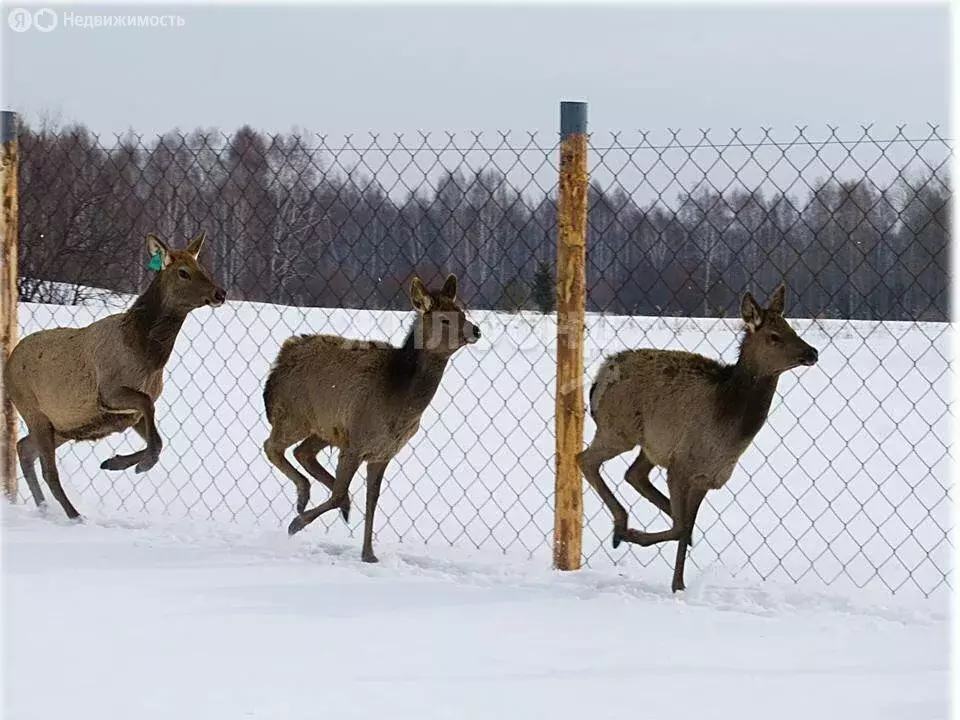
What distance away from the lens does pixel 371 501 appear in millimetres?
5379

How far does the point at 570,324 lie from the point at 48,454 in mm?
2895

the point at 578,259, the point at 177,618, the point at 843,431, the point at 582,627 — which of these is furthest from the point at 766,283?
the point at 177,618

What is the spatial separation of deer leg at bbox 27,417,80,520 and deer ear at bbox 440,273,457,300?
2254mm

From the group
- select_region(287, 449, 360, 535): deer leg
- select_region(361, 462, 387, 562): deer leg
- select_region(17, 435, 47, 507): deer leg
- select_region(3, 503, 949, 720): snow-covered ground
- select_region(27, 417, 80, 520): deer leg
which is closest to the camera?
select_region(3, 503, 949, 720): snow-covered ground

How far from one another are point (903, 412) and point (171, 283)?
6.26 meters

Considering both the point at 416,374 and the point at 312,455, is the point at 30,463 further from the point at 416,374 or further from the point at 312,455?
the point at 416,374

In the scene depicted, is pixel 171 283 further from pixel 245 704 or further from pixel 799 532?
pixel 799 532

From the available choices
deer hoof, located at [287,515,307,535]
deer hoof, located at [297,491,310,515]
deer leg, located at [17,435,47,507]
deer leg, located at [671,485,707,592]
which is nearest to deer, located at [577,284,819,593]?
deer leg, located at [671,485,707,592]

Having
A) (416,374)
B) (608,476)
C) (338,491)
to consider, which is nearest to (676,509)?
(416,374)

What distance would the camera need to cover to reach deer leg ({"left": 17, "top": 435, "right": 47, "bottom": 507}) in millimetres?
6195

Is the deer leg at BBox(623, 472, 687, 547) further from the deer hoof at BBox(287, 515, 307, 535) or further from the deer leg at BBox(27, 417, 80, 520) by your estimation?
the deer leg at BBox(27, 417, 80, 520)

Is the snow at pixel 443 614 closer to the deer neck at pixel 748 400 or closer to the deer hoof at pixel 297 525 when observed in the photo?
the deer hoof at pixel 297 525

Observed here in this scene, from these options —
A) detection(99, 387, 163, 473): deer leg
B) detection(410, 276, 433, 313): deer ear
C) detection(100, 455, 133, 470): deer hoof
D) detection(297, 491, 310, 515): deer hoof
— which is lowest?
detection(297, 491, 310, 515): deer hoof

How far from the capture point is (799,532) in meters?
6.30
